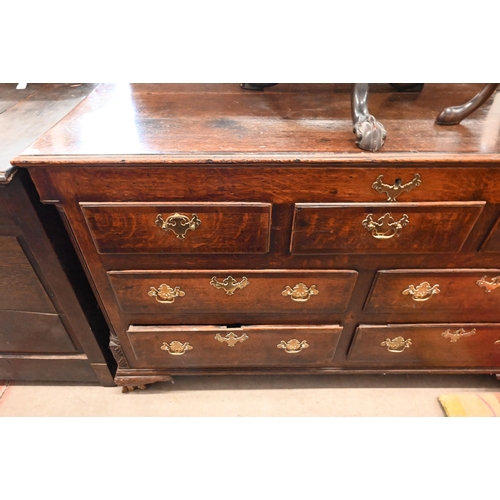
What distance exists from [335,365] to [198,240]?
0.75 metres

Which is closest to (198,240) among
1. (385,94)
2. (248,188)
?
(248,188)

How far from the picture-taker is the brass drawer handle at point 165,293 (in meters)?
0.95

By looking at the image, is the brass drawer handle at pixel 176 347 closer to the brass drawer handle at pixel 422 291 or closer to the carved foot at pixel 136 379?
the carved foot at pixel 136 379

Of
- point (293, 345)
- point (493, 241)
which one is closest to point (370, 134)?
point (493, 241)

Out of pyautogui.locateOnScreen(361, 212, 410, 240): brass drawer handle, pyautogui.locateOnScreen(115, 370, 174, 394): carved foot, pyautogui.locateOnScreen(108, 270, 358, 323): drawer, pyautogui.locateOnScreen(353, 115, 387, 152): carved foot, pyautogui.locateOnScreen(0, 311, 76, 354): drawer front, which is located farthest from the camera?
pyautogui.locateOnScreen(115, 370, 174, 394): carved foot

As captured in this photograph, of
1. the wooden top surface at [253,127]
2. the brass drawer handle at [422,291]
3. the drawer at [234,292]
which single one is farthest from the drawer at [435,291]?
the wooden top surface at [253,127]

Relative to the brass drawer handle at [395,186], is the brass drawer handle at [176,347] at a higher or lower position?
lower

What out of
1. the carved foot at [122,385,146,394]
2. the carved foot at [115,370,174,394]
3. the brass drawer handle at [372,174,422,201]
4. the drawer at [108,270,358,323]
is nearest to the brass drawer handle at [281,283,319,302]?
the drawer at [108,270,358,323]

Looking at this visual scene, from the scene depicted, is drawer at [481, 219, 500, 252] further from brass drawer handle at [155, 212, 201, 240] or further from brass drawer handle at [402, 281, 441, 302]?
brass drawer handle at [155, 212, 201, 240]

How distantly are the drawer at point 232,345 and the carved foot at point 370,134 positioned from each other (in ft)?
1.93

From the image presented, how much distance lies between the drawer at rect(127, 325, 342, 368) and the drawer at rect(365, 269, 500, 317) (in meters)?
0.19

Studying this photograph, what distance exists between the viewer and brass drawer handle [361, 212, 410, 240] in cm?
80

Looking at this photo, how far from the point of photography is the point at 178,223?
0.80 m

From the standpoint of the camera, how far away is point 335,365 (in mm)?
1232
